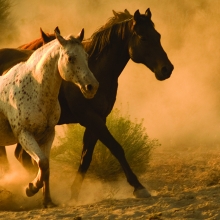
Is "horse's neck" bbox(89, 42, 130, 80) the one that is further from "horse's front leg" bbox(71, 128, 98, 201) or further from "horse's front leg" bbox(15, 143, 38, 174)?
"horse's front leg" bbox(15, 143, 38, 174)

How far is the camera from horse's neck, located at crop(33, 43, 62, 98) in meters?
6.75

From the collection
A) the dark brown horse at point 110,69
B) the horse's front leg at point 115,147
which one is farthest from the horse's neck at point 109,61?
the horse's front leg at point 115,147

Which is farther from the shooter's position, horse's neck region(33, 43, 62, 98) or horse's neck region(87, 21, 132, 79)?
horse's neck region(87, 21, 132, 79)

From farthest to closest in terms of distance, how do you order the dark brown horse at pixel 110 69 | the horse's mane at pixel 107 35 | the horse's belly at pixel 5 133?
the horse's mane at pixel 107 35 → the dark brown horse at pixel 110 69 → the horse's belly at pixel 5 133

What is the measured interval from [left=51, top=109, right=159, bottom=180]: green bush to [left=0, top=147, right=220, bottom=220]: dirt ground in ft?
0.52

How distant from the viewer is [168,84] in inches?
683

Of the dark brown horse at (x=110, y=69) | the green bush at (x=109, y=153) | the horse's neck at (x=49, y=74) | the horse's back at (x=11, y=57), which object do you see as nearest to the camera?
the horse's neck at (x=49, y=74)

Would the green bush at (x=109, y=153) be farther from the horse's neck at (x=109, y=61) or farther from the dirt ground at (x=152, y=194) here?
the horse's neck at (x=109, y=61)

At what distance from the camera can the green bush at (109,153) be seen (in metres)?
9.34

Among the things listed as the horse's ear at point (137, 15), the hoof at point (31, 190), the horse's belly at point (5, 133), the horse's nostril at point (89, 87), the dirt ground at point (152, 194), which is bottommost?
the dirt ground at point (152, 194)

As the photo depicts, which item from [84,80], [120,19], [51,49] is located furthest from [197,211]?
[120,19]

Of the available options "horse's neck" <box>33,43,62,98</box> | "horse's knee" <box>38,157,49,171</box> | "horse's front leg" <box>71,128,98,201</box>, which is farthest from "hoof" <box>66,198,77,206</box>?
"horse's neck" <box>33,43,62,98</box>

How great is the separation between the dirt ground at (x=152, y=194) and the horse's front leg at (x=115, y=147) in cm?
13

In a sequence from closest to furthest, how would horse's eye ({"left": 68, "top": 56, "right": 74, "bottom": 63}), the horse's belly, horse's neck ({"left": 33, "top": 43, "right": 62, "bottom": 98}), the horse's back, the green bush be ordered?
horse's eye ({"left": 68, "top": 56, "right": 74, "bottom": 63}), horse's neck ({"left": 33, "top": 43, "right": 62, "bottom": 98}), the horse's belly, the horse's back, the green bush
